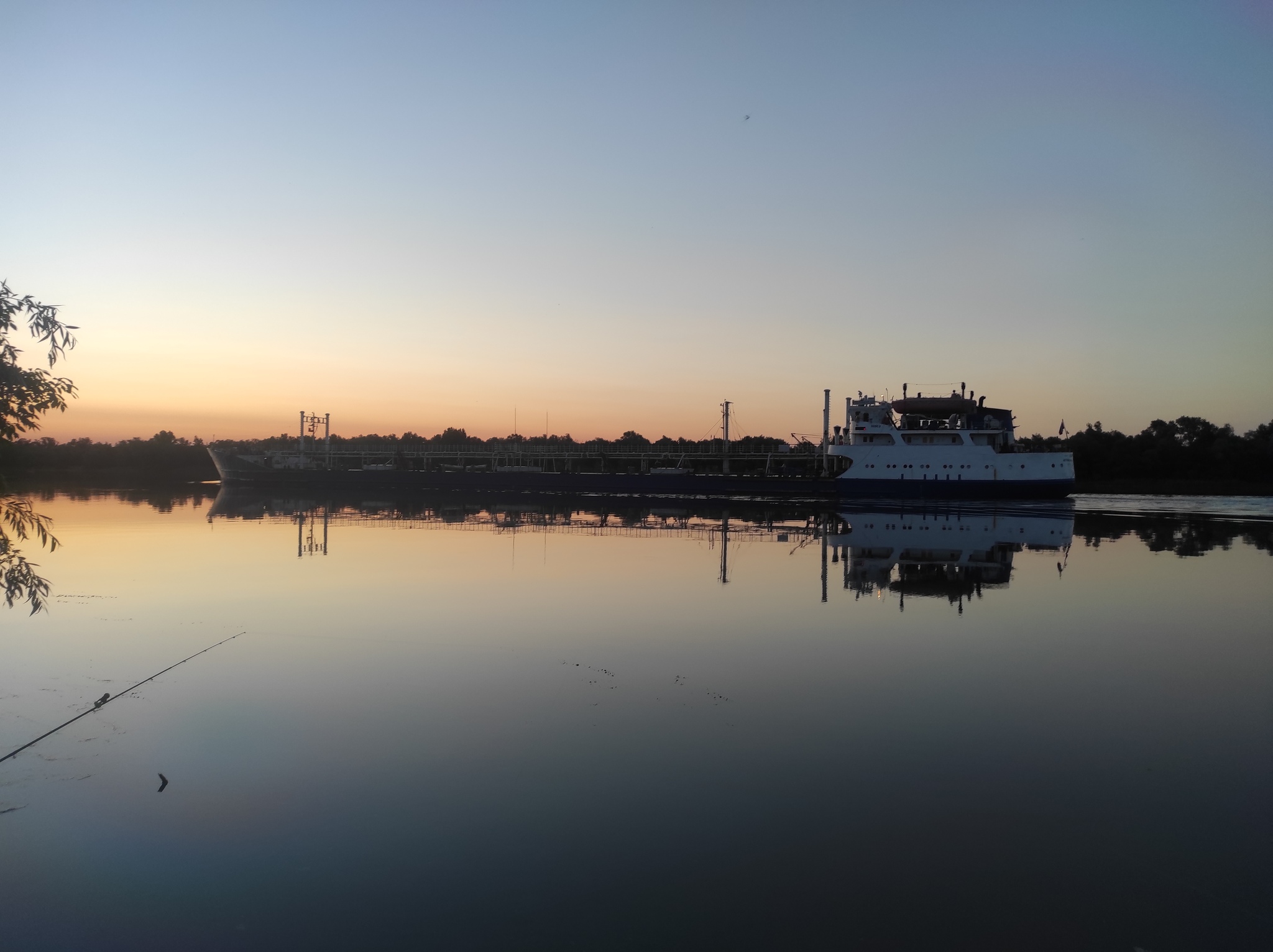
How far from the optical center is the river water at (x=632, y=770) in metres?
4.20

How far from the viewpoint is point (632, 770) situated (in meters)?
6.06

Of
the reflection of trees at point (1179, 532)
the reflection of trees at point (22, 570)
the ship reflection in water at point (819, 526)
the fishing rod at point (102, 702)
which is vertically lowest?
the fishing rod at point (102, 702)

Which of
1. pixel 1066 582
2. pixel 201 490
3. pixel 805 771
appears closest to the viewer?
pixel 805 771

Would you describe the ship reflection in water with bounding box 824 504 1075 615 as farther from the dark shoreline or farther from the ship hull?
the dark shoreline

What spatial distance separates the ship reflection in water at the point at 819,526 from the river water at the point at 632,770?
9.14 ft

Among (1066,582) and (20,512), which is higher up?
(20,512)

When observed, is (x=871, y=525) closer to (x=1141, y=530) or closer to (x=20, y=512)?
(x=1141, y=530)

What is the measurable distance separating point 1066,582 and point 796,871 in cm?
1468

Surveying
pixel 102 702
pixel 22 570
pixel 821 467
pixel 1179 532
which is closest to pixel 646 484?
pixel 821 467

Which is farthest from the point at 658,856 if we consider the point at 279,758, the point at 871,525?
the point at 871,525

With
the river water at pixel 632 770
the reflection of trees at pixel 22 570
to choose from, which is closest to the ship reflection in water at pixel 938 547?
the river water at pixel 632 770

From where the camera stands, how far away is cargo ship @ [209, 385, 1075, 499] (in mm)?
50156

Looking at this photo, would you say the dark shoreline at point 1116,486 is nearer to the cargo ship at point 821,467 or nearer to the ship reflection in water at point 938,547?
the cargo ship at point 821,467

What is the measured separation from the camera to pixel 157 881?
175 inches
